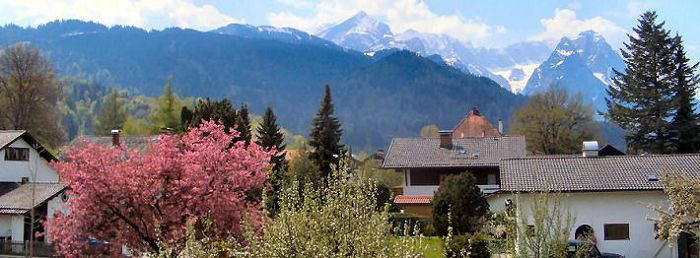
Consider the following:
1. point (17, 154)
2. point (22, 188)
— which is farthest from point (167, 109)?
point (22, 188)

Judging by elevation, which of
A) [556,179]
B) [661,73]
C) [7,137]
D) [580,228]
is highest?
[661,73]

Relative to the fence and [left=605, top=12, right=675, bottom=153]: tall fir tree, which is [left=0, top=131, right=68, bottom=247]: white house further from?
[left=605, top=12, right=675, bottom=153]: tall fir tree

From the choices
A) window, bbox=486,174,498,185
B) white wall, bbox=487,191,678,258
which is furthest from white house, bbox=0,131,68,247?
window, bbox=486,174,498,185

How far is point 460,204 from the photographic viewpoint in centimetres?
3328

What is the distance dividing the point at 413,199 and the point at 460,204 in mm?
17036

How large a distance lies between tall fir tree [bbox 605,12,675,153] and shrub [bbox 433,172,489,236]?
2323 centimetres

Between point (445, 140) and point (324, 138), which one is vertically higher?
point (324, 138)

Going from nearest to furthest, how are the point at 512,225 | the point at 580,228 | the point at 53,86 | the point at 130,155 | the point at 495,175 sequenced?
the point at 512,225 → the point at 130,155 → the point at 580,228 → the point at 495,175 → the point at 53,86

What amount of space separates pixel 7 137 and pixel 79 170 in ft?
93.6

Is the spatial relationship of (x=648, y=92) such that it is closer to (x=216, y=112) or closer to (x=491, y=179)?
(x=491, y=179)

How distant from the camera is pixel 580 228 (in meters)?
30.7

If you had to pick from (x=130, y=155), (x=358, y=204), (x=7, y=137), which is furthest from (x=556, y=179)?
(x=7, y=137)

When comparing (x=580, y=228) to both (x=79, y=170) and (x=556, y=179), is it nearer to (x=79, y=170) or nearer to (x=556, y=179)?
(x=556, y=179)

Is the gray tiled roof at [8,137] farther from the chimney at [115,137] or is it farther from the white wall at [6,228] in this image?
the chimney at [115,137]
